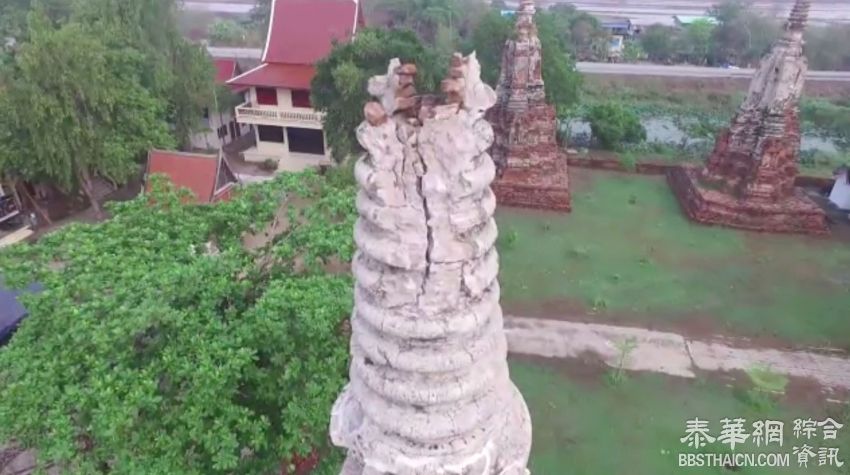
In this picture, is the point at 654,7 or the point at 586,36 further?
the point at 654,7

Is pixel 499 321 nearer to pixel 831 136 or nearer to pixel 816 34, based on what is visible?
pixel 831 136

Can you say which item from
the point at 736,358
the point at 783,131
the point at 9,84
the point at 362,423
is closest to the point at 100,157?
the point at 9,84

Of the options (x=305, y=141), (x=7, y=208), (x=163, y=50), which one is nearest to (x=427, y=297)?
(x=7, y=208)

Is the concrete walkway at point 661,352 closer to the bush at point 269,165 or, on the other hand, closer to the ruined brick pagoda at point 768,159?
the ruined brick pagoda at point 768,159

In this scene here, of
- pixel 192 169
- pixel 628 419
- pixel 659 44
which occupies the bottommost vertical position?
pixel 628 419

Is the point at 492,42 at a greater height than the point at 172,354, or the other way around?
the point at 492,42

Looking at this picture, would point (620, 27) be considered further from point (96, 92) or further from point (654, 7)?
point (96, 92)

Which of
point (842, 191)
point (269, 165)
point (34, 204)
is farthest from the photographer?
point (269, 165)
